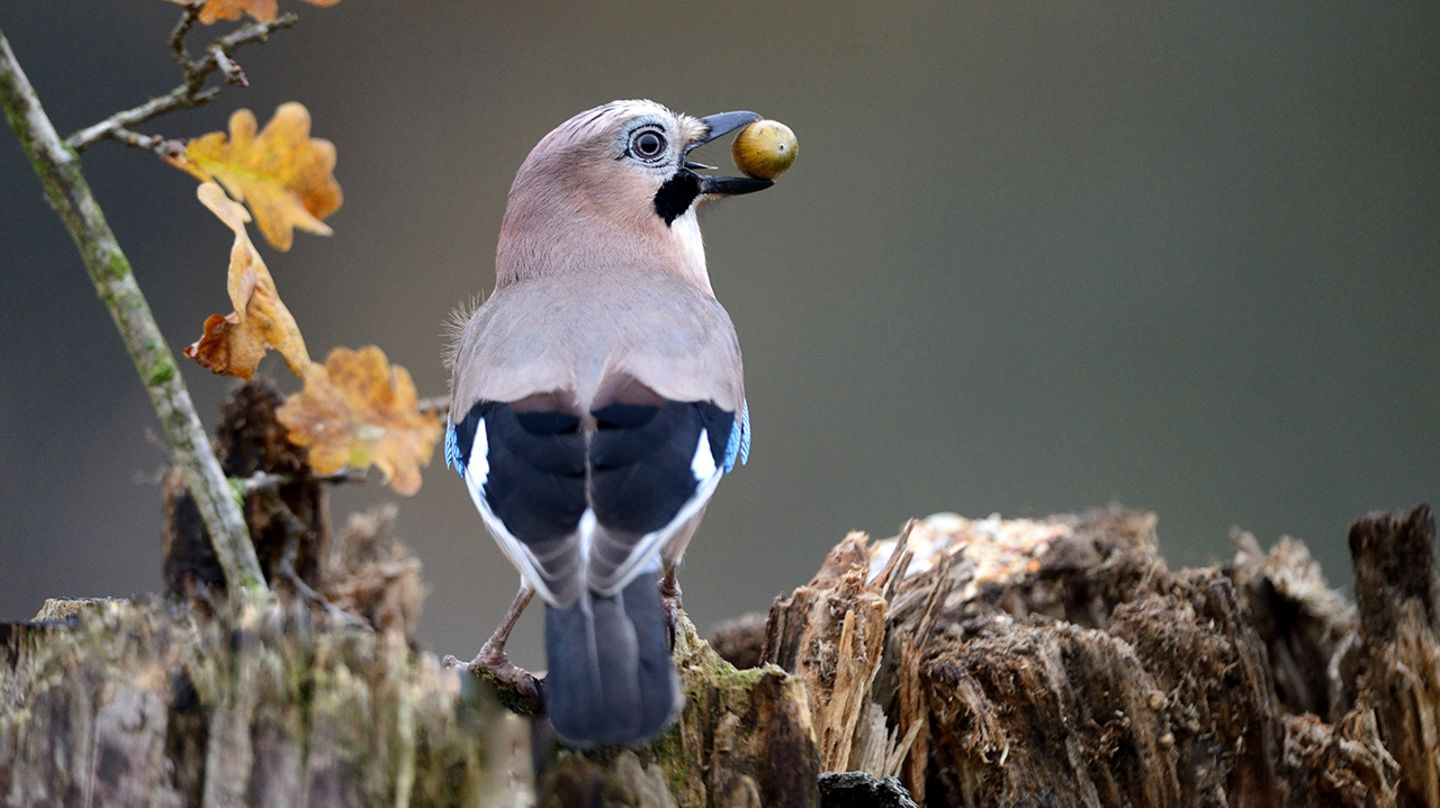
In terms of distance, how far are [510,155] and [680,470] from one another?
406 centimetres

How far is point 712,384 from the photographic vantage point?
2484mm

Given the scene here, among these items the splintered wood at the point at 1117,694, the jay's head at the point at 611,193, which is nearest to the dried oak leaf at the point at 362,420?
the splintered wood at the point at 1117,694

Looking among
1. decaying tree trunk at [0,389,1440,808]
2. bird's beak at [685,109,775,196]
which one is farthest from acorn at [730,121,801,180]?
decaying tree trunk at [0,389,1440,808]

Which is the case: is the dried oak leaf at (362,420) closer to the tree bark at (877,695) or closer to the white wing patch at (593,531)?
the white wing patch at (593,531)

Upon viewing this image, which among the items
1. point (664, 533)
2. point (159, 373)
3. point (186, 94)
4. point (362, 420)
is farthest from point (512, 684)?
point (186, 94)

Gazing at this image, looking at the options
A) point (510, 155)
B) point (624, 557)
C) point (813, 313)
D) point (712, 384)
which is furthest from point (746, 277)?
point (624, 557)

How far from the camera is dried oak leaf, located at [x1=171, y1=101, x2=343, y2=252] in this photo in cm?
191

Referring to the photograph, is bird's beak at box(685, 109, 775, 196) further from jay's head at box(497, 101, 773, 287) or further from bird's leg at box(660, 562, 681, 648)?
bird's leg at box(660, 562, 681, 648)

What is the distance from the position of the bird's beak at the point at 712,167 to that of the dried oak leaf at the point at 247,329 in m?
1.31

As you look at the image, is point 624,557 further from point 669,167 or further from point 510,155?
point 510,155

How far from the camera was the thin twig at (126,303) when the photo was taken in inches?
70.4

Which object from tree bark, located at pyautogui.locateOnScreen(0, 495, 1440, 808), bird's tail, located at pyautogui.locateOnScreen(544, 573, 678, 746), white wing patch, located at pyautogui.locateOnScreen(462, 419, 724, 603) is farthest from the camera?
white wing patch, located at pyautogui.locateOnScreen(462, 419, 724, 603)

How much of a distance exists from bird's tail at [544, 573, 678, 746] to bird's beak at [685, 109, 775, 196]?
1393 mm

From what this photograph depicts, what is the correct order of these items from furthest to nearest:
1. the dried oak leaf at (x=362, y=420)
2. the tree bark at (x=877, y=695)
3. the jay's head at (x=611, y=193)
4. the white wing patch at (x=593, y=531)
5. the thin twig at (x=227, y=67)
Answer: the jay's head at (x=611, y=193), the dried oak leaf at (x=362, y=420), the white wing patch at (x=593, y=531), the thin twig at (x=227, y=67), the tree bark at (x=877, y=695)
